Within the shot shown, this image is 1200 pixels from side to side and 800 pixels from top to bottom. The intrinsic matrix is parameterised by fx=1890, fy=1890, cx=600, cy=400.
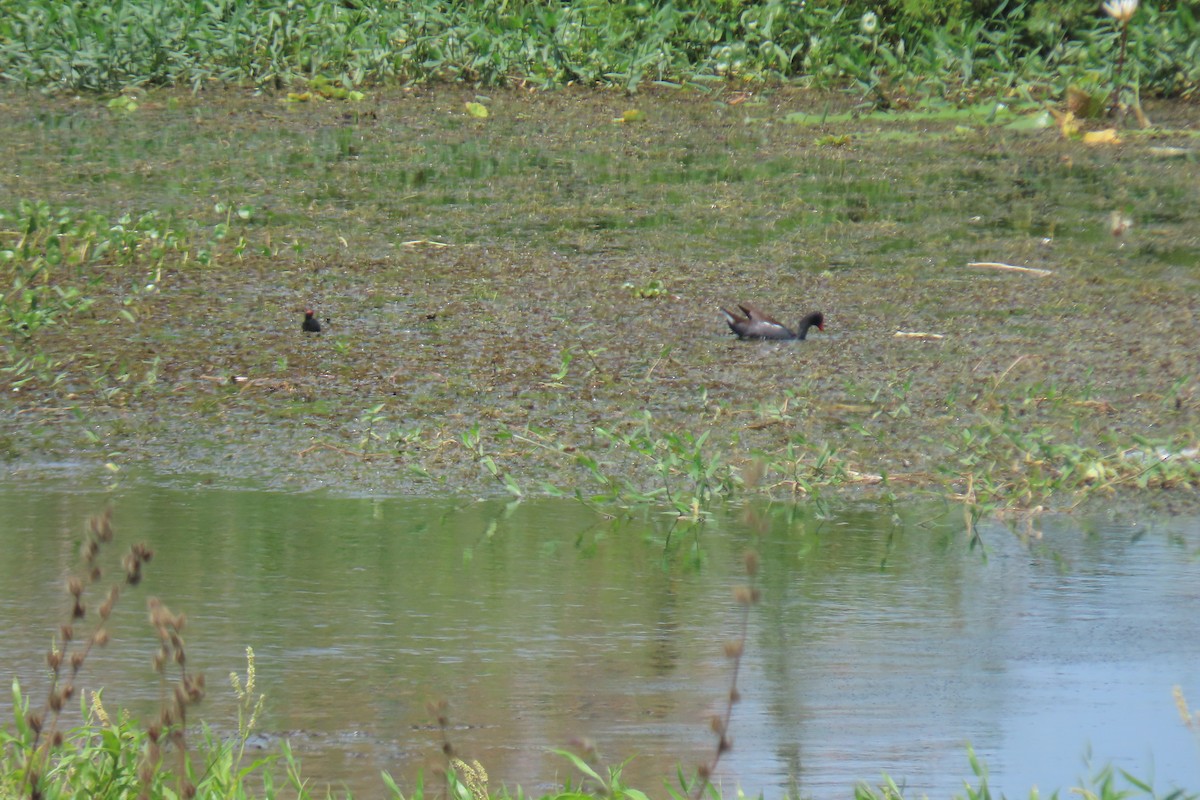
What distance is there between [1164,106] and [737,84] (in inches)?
107

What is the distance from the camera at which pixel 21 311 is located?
635cm

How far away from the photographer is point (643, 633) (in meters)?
3.85

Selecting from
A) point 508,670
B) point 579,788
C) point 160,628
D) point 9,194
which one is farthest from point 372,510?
point 9,194

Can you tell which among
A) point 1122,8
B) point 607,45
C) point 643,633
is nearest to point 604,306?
point 643,633

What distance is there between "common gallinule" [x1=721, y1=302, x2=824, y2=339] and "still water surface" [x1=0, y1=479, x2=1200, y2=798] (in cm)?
157

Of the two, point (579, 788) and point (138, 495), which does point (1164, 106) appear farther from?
point (579, 788)

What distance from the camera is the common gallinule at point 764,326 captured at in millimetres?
6242

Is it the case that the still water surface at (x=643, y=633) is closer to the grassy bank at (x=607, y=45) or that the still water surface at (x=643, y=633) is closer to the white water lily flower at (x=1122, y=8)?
the white water lily flower at (x=1122, y=8)

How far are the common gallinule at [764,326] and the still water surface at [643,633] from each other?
157cm

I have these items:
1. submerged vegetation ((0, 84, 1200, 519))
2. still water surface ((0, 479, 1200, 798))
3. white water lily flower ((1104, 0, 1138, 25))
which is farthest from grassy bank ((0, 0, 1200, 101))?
still water surface ((0, 479, 1200, 798))

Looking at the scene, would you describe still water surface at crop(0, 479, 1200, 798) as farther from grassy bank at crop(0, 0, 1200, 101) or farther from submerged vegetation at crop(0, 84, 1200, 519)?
grassy bank at crop(0, 0, 1200, 101)

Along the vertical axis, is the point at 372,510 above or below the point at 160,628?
below

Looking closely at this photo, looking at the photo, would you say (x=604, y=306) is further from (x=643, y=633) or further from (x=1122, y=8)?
(x=1122, y=8)

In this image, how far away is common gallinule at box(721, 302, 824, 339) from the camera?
20.5ft
